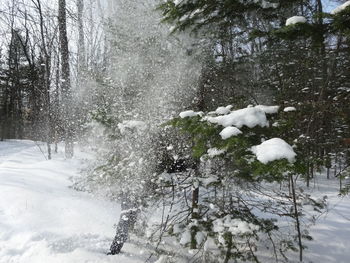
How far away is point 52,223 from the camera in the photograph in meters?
4.69

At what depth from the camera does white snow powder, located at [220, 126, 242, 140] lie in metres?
1.73

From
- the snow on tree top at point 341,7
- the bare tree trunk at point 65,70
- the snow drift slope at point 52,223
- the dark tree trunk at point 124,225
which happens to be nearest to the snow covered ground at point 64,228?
the snow drift slope at point 52,223

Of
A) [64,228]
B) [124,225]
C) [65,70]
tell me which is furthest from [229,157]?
[65,70]

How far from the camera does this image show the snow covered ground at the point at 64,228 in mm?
4036

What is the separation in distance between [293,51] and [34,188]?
17.5 ft

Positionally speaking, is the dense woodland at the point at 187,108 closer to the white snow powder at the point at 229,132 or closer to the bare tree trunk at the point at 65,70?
the white snow powder at the point at 229,132

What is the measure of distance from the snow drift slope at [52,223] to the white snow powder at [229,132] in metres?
3.00

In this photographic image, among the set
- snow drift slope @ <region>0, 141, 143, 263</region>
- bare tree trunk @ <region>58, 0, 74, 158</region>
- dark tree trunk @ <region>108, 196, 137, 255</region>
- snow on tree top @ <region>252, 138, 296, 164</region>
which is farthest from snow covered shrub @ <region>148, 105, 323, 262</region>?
bare tree trunk @ <region>58, 0, 74, 158</region>

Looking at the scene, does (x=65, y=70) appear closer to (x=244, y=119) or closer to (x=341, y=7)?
(x=244, y=119)

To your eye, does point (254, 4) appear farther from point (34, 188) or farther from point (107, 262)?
point (34, 188)

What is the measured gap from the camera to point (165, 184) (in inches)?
141

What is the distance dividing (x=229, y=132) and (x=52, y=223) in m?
4.04

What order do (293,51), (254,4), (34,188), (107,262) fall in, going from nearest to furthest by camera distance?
1. (254,4)
2. (107,262)
3. (293,51)
4. (34,188)

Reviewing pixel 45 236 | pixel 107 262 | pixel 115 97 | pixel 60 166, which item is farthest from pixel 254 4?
pixel 60 166
